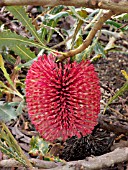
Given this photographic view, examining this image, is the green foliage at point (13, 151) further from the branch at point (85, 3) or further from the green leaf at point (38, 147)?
the branch at point (85, 3)

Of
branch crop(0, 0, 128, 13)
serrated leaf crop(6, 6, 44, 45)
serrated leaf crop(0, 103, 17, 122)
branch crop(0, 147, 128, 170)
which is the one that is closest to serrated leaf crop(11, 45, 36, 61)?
serrated leaf crop(6, 6, 44, 45)

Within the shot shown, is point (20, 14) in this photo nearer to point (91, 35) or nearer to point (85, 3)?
point (91, 35)

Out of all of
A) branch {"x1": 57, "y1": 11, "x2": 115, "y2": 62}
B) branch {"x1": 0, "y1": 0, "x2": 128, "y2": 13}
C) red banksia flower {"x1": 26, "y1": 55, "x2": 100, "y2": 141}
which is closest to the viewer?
branch {"x1": 0, "y1": 0, "x2": 128, "y2": 13}

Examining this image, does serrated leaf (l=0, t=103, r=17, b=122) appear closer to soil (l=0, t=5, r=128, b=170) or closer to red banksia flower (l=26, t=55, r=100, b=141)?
red banksia flower (l=26, t=55, r=100, b=141)

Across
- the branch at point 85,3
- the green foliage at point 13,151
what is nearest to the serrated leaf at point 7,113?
the green foliage at point 13,151

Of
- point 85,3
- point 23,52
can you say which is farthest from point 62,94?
point 85,3

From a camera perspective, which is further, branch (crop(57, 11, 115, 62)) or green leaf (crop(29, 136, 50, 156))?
green leaf (crop(29, 136, 50, 156))

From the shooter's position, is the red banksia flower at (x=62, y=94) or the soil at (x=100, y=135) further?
the soil at (x=100, y=135)
